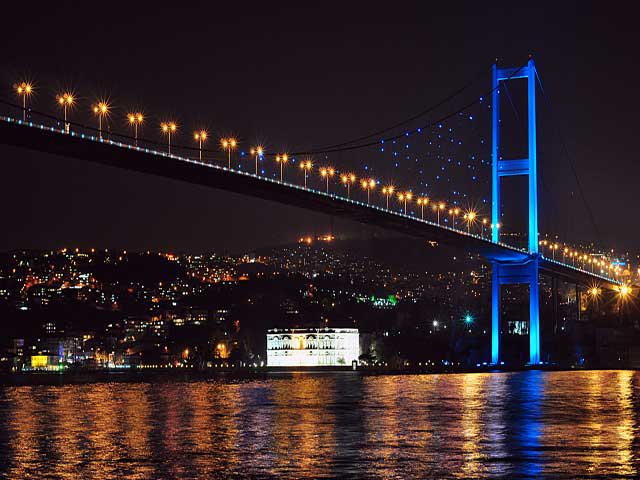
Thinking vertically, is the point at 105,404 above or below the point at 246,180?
below

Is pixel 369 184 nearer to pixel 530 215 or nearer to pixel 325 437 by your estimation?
pixel 530 215

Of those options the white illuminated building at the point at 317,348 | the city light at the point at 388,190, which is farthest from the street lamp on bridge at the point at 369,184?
the white illuminated building at the point at 317,348

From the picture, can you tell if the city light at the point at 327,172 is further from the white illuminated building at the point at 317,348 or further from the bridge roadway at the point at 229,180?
the white illuminated building at the point at 317,348

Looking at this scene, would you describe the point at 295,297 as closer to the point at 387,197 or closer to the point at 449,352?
the point at 449,352

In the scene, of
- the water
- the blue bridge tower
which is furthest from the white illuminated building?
the water

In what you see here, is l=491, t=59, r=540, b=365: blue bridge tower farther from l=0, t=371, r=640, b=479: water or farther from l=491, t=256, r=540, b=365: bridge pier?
l=0, t=371, r=640, b=479: water

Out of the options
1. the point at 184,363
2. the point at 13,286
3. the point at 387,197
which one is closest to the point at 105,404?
the point at 387,197
